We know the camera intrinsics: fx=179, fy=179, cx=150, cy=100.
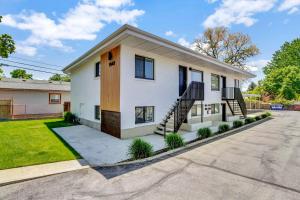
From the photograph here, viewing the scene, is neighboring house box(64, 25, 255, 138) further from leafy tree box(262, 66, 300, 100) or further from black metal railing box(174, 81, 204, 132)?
leafy tree box(262, 66, 300, 100)

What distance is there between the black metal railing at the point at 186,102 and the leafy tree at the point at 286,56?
50308 mm

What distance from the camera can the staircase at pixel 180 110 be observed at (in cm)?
1053

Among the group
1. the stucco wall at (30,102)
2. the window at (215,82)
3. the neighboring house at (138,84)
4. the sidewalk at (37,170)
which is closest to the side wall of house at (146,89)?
the neighboring house at (138,84)

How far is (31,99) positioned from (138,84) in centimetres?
1533

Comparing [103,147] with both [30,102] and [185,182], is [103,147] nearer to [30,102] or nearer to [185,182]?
[185,182]

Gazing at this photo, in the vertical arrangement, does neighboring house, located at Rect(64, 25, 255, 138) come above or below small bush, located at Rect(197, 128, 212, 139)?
above

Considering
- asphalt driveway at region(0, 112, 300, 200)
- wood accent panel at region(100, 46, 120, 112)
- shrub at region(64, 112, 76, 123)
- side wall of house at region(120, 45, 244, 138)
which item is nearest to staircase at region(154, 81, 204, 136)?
side wall of house at region(120, 45, 244, 138)

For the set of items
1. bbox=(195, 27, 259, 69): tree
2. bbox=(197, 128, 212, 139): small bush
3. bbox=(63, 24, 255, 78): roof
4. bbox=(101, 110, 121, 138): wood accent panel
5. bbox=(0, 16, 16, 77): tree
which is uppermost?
bbox=(195, 27, 259, 69): tree

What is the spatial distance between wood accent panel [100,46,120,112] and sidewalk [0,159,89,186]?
419 cm

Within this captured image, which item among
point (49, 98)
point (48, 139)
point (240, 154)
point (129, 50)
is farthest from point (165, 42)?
point (49, 98)

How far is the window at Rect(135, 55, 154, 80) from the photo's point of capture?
10.3 metres

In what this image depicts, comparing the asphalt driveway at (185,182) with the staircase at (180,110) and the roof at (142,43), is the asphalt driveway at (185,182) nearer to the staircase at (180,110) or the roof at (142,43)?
the staircase at (180,110)

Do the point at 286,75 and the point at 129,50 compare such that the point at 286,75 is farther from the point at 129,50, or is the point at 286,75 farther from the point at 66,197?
the point at 66,197

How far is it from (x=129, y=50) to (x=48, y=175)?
6.95 meters
